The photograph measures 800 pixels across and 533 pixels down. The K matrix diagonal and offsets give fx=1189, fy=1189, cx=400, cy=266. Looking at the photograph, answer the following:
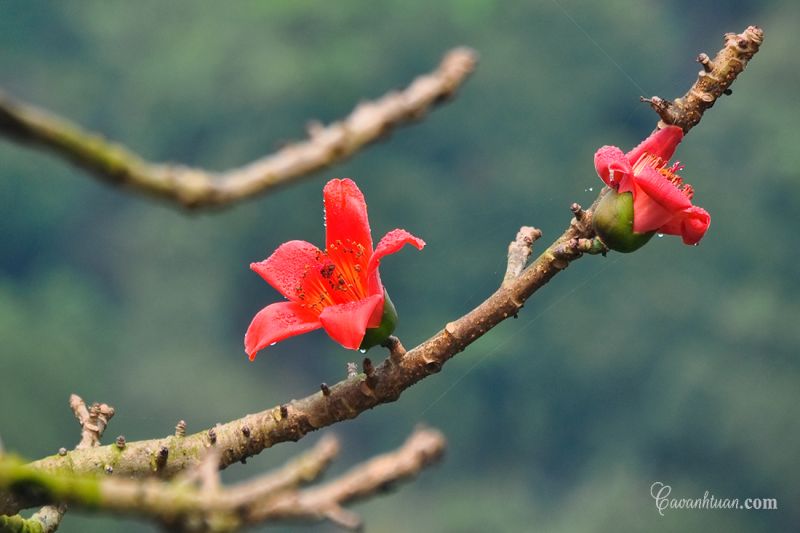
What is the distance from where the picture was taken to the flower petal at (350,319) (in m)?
1.51

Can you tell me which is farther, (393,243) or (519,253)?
(519,253)

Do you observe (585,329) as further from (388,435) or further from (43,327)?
(43,327)

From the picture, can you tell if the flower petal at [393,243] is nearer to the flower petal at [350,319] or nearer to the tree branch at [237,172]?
the flower petal at [350,319]

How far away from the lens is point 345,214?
1.64 m

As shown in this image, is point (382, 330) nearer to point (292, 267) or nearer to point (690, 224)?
Answer: point (292, 267)

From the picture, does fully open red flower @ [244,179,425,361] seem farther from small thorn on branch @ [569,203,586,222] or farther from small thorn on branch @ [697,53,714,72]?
small thorn on branch @ [697,53,714,72]

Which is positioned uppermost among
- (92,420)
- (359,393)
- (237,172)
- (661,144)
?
(92,420)

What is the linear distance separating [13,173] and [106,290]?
3.65 metres

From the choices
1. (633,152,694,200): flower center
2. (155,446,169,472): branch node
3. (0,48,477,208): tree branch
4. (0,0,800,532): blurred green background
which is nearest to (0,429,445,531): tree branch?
(0,48,477,208): tree branch

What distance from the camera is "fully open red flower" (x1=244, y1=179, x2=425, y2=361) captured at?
160 centimetres

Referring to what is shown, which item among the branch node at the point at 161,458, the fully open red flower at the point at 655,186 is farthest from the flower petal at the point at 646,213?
the branch node at the point at 161,458

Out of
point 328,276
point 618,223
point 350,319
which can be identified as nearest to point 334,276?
point 328,276

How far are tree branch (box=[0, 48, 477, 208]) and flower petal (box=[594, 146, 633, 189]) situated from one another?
2.75 feet

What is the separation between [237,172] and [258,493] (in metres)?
0.20
